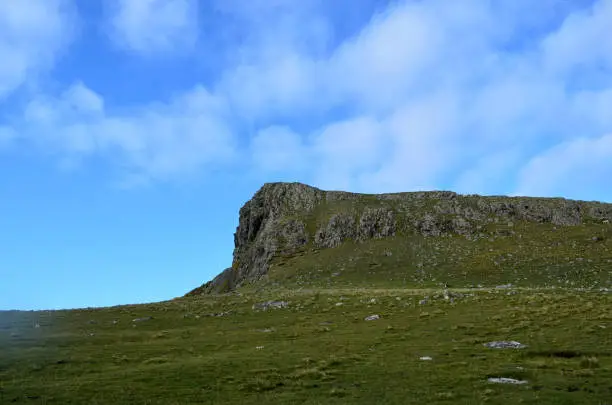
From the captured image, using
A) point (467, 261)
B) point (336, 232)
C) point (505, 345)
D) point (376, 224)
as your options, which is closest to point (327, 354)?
point (505, 345)

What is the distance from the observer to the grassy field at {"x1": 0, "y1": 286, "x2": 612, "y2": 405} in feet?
79.9

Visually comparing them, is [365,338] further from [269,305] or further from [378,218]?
[378,218]

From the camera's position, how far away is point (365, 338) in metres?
39.5

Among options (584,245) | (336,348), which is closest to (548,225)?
(584,245)

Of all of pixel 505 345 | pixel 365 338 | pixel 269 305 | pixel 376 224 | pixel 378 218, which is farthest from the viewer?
pixel 378 218

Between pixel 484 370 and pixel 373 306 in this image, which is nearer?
pixel 484 370

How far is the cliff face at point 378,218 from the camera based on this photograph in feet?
388

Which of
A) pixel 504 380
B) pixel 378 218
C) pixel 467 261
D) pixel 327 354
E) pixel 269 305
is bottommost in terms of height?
pixel 504 380

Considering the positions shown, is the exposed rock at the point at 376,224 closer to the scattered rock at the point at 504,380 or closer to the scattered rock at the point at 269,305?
the scattered rock at the point at 269,305

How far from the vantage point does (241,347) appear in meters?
38.4

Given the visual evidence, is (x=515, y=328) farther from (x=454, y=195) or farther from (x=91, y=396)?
(x=454, y=195)

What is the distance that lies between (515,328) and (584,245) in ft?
237

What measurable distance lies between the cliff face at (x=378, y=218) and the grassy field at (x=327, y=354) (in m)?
59.6

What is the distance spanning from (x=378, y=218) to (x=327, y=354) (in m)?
90.8
